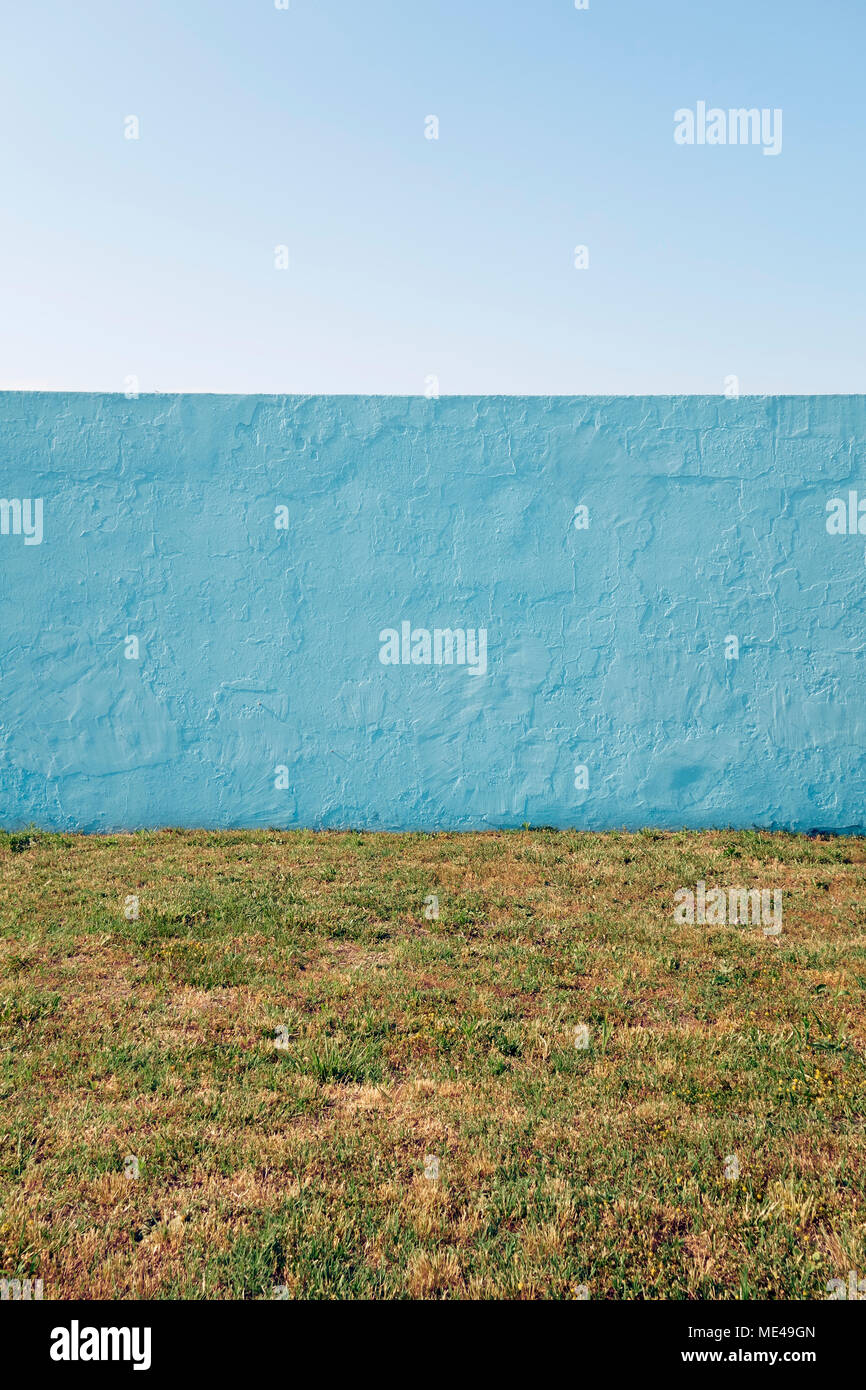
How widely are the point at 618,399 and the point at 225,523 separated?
11.5 feet

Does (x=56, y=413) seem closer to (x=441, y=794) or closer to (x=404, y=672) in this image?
(x=404, y=672)

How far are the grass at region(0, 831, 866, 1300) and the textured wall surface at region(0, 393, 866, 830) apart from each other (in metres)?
1.65

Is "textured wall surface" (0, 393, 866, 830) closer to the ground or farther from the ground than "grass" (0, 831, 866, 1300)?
farther from the ground

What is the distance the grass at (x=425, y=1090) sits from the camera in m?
2.76

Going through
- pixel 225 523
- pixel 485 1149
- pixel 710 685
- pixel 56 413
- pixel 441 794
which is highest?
pixel 56 413

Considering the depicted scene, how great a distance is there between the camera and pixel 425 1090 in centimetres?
372

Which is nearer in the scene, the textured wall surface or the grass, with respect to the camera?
the grass

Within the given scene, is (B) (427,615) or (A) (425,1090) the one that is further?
(B) (427,615)

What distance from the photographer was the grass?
2.76 m

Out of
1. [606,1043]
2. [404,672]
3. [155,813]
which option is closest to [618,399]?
[404,672]

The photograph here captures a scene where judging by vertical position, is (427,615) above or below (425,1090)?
above

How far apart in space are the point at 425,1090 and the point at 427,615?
498 cm

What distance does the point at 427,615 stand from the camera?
26.9 feet

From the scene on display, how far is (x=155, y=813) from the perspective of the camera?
8164 mm
